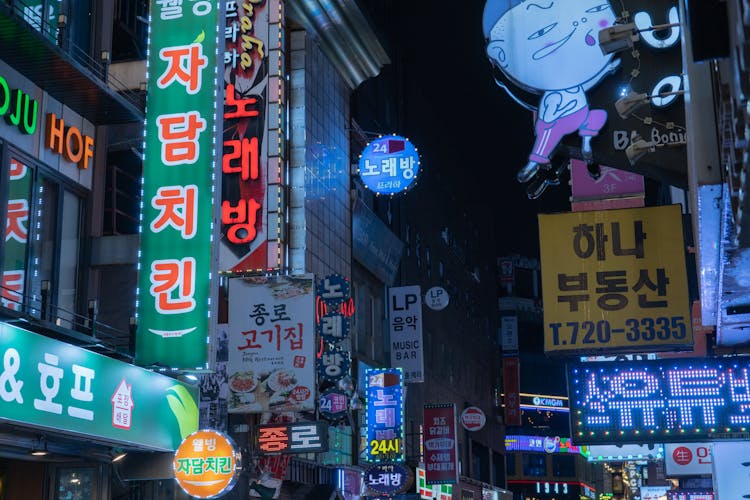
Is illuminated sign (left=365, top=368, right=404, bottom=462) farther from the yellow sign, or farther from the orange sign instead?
the yellow sign

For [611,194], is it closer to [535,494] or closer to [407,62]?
[407,62]

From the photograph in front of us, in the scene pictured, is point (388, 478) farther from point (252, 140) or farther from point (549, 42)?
point (549, 42)

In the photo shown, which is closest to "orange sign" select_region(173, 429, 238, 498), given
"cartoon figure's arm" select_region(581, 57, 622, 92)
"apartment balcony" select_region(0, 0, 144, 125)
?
"apartment balcony" select_region(0, 0, 144, 125)

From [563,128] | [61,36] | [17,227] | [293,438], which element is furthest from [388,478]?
[563,128]

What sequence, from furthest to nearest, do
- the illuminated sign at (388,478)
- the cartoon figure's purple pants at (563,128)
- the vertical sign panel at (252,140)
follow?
the illuminated sign at (388,478) < the vertical sign panel at (252,140) < the cartoon figure's purple pants at (563,128)

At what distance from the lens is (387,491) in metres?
32.4

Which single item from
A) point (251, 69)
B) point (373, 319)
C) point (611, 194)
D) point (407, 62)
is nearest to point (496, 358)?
point (407, 62)

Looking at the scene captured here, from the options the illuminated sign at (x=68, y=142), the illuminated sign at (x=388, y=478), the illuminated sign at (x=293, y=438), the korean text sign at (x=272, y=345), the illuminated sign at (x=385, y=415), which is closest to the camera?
the illuminated sign at (x=68, y=142)

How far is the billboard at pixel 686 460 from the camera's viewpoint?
26500 millimetres

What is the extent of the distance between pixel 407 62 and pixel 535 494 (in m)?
67.1

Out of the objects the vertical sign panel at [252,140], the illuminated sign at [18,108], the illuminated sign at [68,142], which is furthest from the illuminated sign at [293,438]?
the illuminated sign at [18,108]

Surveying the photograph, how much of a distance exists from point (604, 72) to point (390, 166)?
892 inches

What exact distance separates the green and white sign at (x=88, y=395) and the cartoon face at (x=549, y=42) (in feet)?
23.8

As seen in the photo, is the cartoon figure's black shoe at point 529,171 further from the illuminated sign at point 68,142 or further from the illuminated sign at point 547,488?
the illuminated sign at point 547,488
